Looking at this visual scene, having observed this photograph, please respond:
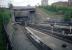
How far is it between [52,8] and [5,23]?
71cm

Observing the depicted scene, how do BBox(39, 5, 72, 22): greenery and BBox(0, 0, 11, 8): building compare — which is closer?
BBox(39, 5, 72, 22): greenery

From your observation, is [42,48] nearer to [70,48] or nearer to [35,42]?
[35,42]

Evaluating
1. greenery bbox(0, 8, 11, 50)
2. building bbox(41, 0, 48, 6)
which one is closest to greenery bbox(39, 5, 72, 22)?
building bbox(41, 0, 48, 6)

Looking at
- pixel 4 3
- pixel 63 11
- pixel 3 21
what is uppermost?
pixel 4 3

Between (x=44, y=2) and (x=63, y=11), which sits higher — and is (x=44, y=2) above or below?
above

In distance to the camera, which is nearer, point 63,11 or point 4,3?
point 63,11

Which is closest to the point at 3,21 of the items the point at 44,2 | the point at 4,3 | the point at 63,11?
the point at 4,3

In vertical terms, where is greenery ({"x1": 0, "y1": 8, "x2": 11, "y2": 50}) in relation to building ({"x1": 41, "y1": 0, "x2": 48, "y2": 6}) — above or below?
below

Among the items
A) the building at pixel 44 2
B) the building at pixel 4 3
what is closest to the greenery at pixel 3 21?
the building at pixel 4 3

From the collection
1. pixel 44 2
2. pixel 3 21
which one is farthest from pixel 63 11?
pixel 3 21

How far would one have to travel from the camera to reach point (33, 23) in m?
2.76

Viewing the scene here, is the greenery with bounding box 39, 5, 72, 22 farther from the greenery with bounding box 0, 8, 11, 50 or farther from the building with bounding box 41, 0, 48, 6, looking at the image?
the greenery with bounding box 0, 8, 11, 50

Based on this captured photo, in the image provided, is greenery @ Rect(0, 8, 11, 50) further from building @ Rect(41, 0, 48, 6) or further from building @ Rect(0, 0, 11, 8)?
building @ Rect(41, 0, 48, 6)

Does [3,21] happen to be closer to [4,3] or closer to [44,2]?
[4,3]
